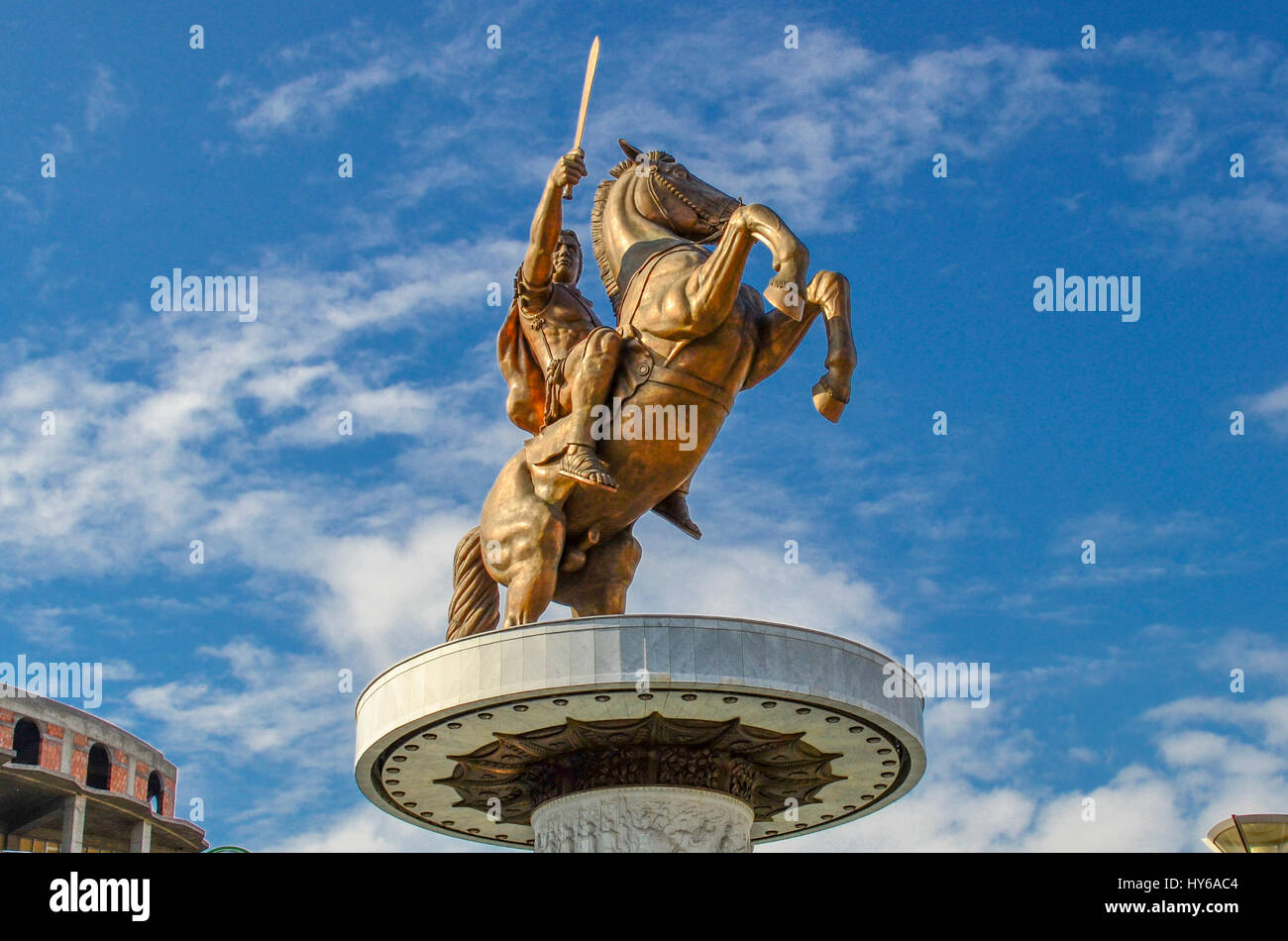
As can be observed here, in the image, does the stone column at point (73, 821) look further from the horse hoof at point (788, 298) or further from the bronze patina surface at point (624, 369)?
the horse hoof at point (788, 298)

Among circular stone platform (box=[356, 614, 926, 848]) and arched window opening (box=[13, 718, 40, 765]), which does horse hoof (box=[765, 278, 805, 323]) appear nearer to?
circular stone platform (box=[356, 614, 926, 848])

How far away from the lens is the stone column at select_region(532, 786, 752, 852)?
16422 millimetres

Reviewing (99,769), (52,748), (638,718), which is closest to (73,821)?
(52,748)

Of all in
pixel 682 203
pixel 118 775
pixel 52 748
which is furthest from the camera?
pixel 118 775

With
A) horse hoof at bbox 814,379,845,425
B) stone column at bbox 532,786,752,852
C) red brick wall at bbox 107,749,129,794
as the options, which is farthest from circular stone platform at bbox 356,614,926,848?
red brick wall at bbox 107,749,129,794

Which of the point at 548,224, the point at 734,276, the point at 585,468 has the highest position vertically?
the point at 548,224

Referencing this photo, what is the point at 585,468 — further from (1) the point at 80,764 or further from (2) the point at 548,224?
(1) the point at 80,764

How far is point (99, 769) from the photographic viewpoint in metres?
55.4

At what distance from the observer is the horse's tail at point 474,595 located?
63.1ft

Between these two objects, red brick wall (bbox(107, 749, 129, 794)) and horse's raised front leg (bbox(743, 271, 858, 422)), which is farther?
red brick wall (bbox(107, 749, 129, 794))

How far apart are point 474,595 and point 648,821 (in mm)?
4048

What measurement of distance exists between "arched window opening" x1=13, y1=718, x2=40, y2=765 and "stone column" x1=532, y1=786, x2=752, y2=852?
130 ft

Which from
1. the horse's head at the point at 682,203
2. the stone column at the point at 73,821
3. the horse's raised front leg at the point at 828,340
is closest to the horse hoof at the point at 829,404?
the horse's raised front leg at the point at 828,340
